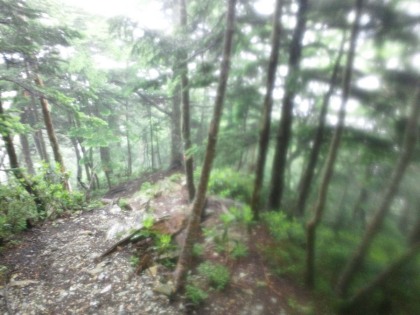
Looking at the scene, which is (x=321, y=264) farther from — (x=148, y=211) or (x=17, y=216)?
(x=17, y=216)

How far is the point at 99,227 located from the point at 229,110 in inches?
254

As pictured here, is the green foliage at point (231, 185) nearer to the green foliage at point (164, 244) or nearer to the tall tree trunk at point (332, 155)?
the green foliage at point (164, 244)

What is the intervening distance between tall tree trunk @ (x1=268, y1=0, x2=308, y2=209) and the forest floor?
1534mm

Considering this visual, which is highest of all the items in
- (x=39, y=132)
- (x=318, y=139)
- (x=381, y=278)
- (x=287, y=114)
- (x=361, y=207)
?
(x=287, y=114)

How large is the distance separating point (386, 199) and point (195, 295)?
4.15 m

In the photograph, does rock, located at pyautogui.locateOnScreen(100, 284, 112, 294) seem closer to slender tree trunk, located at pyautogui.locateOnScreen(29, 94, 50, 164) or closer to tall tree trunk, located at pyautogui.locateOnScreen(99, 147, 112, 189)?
slender tree trunk, located at pyautogui.locateOnScreen(29, 94, 50, 164)

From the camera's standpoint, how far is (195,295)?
558 centimetres

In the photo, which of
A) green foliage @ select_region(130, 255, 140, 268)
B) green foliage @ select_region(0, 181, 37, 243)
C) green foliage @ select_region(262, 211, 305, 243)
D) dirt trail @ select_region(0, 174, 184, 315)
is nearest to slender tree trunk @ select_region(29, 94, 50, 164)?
green foliage @ select_region(0, 181, 37, 243)

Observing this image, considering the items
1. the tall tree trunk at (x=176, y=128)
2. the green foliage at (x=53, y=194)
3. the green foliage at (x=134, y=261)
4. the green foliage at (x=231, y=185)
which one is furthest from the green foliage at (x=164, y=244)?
the tall tree trunk at (x=176, y=128)

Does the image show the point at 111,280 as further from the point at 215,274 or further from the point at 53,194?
the point at 53,194

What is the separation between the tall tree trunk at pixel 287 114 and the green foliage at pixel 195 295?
3.86 metres

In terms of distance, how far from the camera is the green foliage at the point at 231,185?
9594mm

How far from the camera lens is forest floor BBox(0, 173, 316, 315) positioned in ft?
17.9

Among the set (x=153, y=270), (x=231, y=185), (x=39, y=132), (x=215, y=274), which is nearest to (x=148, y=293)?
(x=153, y=270)
